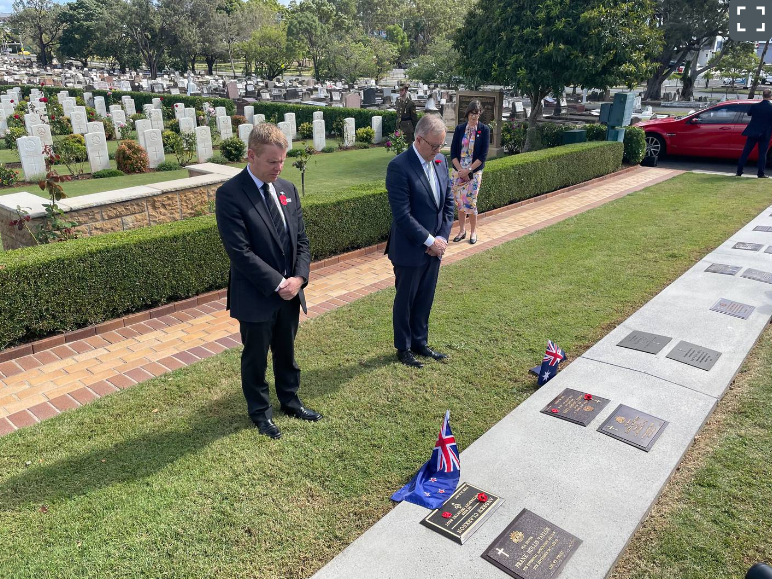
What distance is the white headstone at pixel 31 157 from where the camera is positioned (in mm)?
11734

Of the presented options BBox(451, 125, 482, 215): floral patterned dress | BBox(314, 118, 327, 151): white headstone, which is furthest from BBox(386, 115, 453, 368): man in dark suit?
BBox(314, 118, 327, 151): white headstone

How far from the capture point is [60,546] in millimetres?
2842

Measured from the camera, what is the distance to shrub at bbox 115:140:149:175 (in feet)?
42.8

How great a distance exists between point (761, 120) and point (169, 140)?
13.1 m

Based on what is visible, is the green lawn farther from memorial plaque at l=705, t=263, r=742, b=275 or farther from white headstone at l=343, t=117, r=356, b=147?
white headstone at l=343, t=117, r=356, b=147

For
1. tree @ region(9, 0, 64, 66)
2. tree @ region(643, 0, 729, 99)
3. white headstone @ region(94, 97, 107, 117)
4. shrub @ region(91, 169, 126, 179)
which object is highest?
tree @ region(9, 0, 64, 66)

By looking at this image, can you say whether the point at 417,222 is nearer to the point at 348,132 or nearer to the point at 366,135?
the point at 348,132

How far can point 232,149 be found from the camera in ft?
48.1

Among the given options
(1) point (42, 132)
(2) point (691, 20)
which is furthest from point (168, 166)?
(2) point (691, 20)

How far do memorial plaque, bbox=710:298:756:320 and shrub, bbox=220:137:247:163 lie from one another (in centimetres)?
1198

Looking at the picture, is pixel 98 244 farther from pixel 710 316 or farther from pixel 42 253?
pixel 710 316

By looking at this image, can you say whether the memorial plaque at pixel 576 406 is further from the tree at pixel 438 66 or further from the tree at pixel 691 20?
the tree at pixel 691 20

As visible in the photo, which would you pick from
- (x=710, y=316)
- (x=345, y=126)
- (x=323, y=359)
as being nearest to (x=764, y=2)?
(x=345, y=126)

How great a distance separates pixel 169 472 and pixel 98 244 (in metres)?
2.81
